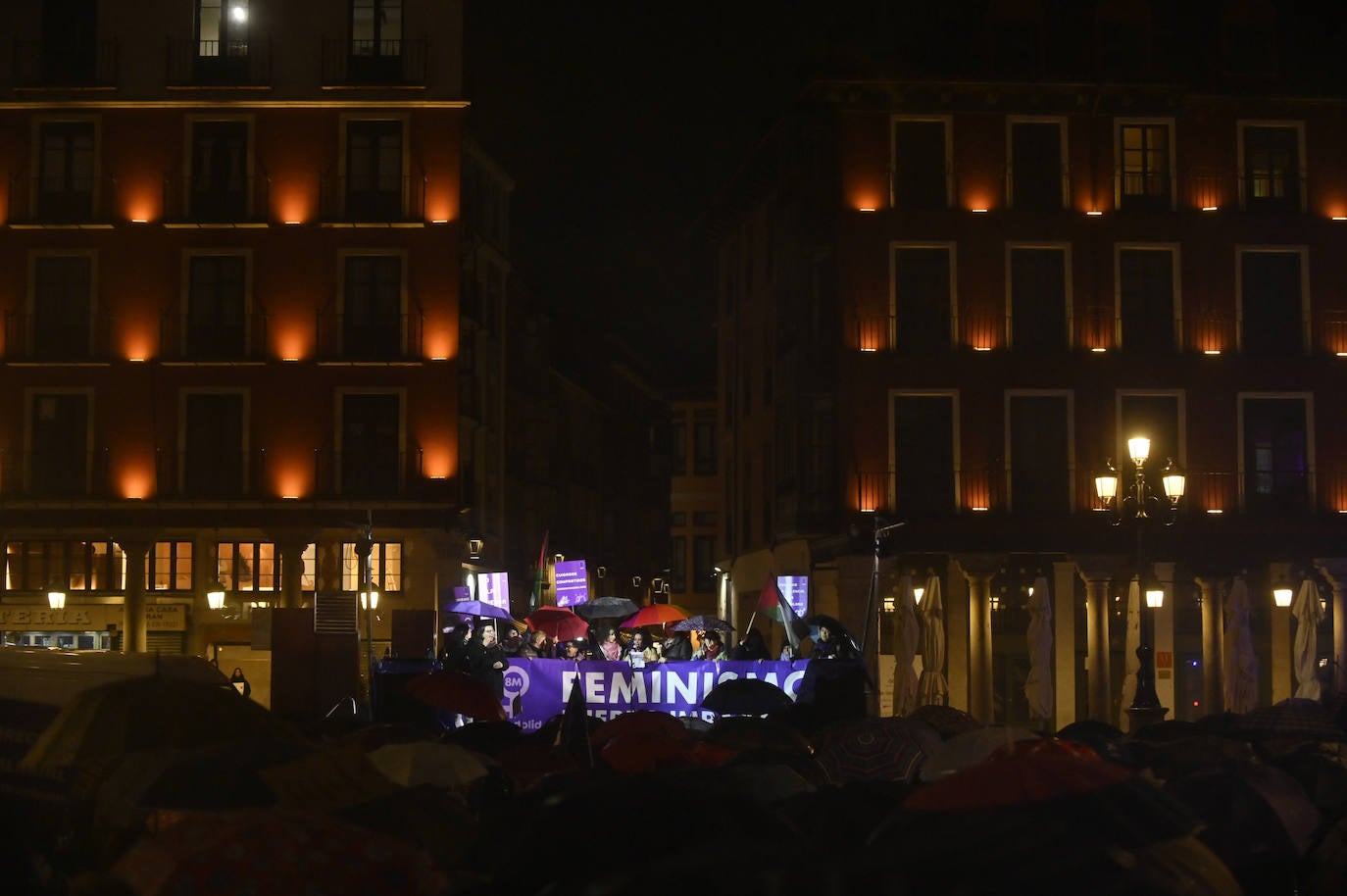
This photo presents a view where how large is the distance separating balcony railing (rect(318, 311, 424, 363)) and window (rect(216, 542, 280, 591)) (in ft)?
16.5

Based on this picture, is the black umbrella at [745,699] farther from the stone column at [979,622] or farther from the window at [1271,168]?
the window at [1271,168]

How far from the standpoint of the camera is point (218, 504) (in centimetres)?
4941

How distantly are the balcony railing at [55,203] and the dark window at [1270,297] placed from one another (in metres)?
27.8

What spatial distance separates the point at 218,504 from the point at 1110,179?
22.9 metres

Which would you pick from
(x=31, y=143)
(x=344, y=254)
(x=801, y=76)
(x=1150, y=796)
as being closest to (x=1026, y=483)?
(x=801, y=76)

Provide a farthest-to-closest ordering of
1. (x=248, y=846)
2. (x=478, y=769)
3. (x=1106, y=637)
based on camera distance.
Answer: (x=1106, y=637) < (x=478, y=769) < (x=248, y=846)

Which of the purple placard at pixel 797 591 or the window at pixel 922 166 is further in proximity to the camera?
the window at pixel 922 166

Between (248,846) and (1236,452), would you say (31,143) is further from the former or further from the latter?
(248,846)

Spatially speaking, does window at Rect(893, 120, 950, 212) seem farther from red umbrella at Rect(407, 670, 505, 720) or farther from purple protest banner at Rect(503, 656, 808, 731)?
red umbrella at Rect(407, 670, 505, 720)

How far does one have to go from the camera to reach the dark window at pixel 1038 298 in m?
47.0

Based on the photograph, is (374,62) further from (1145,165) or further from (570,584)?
(1145,165)

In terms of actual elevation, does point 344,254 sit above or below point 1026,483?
above

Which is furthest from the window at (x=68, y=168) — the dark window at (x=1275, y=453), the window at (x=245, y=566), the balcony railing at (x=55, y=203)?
the dark window at (x=1275, y=453)

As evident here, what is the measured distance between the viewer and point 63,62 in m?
50.9
